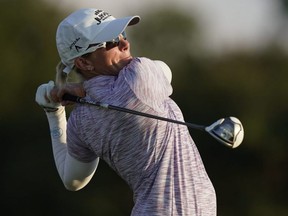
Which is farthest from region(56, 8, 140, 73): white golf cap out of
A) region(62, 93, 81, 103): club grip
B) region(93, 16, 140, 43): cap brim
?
region(62, 93, 81, 103): club grip

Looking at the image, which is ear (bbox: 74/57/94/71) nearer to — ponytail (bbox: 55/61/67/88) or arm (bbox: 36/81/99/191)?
ponytail (bbox: 55/61/67/88)

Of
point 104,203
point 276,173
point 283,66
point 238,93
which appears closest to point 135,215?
point 104,203

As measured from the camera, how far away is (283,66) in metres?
25.0

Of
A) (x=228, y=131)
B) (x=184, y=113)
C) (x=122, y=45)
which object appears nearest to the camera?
(x=228, y=131)

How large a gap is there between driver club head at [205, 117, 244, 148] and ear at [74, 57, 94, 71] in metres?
0.57

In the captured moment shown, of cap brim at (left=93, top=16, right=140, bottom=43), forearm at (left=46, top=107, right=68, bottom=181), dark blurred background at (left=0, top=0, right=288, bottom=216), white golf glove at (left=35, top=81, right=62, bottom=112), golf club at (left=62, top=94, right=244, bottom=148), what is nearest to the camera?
golf club at (left=62, top=94, right=244, bottom=148)

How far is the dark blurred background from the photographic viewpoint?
1867cm

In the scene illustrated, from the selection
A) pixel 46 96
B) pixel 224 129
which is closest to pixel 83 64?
pixel 46 96

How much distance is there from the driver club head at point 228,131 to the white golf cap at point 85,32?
55 centimetres

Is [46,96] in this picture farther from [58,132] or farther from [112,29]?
A: [112,29]

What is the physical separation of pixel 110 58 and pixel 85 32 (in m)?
0.16

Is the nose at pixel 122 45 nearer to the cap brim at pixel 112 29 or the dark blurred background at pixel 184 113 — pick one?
the cap brim at pixel 112 29

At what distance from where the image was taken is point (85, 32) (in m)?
5.01

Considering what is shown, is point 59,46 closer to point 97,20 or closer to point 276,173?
point 97,20
